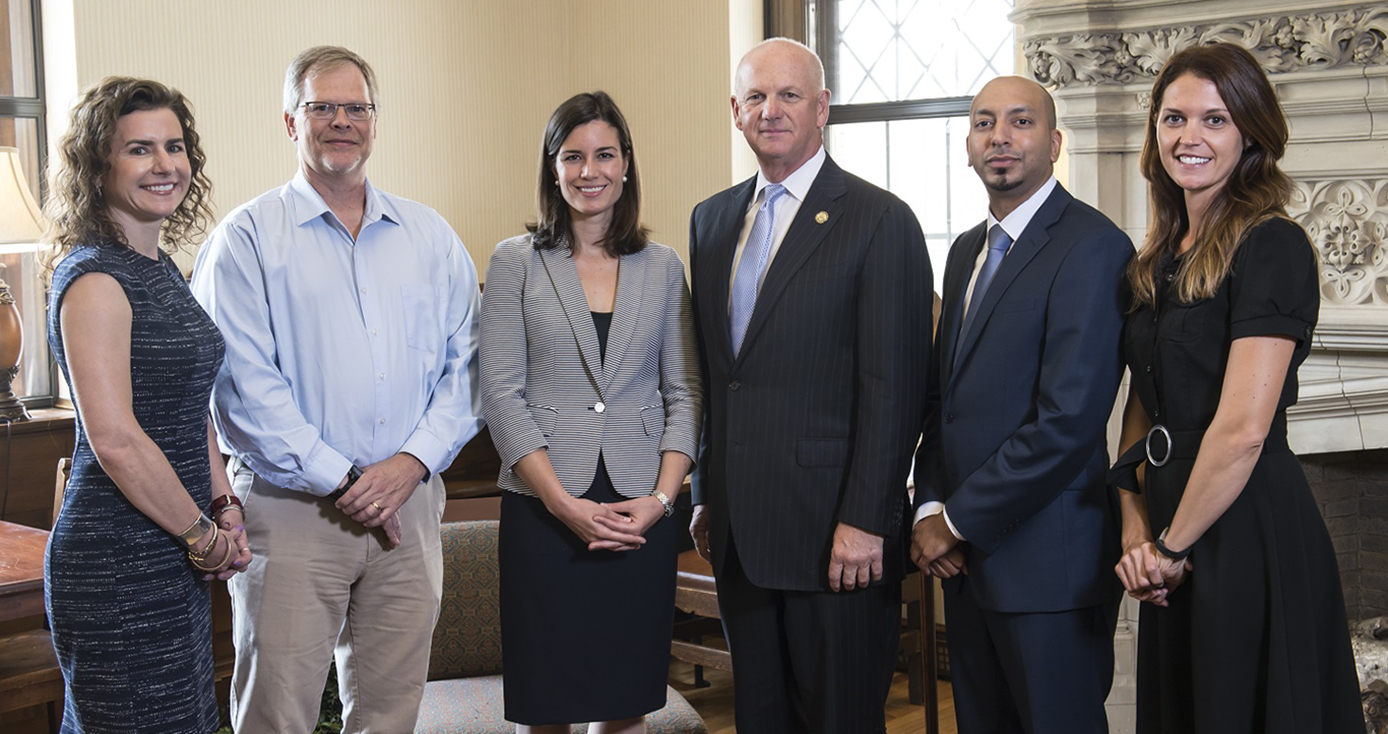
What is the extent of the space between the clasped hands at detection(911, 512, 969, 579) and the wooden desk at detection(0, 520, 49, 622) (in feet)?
5.61

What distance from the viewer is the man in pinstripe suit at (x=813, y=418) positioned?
221 cm

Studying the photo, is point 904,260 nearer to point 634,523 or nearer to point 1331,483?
point 634,523

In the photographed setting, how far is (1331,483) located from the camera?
3.38 m

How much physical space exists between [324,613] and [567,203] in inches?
34.7

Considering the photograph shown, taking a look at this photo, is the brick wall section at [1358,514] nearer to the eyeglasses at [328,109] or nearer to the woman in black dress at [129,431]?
the eyeglasses at [328,109]

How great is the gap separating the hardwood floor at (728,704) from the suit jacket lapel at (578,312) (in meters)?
2.05

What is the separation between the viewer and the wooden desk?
2559mm

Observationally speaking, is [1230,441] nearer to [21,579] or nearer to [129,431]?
[129,431]

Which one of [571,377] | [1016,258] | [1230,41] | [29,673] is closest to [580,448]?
[571,377]

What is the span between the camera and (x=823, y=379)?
7.38 ft

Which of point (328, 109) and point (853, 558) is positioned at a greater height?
point (328, 109)

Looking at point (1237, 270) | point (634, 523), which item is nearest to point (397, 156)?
point (634, 523)

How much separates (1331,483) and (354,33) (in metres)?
3.64

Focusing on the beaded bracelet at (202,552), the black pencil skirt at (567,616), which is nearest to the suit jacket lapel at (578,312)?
the black pencil skirt at (567,616)
